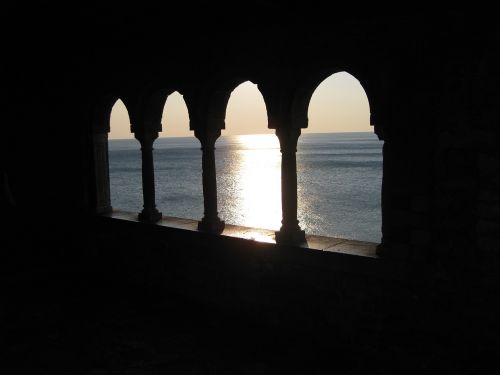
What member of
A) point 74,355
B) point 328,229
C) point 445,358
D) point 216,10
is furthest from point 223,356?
point 328,229

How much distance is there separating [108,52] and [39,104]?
2.05m

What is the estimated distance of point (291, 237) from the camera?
466 cm

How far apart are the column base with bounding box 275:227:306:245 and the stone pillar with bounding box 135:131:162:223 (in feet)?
6.72

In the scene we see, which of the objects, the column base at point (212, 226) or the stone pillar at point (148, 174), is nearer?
the column base at point (212, 226)

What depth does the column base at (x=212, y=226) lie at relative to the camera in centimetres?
530

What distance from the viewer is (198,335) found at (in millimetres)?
4805

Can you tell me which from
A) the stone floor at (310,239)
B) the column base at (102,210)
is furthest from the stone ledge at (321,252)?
the column base at (102,210)

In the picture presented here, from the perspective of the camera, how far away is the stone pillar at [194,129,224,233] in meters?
5.34

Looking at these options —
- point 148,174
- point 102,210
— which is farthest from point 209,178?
point 102,210

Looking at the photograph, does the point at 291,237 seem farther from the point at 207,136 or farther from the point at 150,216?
the point at 150,216

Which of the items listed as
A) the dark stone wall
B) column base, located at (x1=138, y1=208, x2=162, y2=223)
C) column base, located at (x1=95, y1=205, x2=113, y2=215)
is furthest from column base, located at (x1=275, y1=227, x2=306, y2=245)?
column base, located at (x1=95, y1=205, x2=113, y2=215)

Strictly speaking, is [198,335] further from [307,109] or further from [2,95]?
[2,95]

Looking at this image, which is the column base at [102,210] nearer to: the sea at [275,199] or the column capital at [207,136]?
the column capital at [207,136]

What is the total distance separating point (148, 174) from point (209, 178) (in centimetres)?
111
